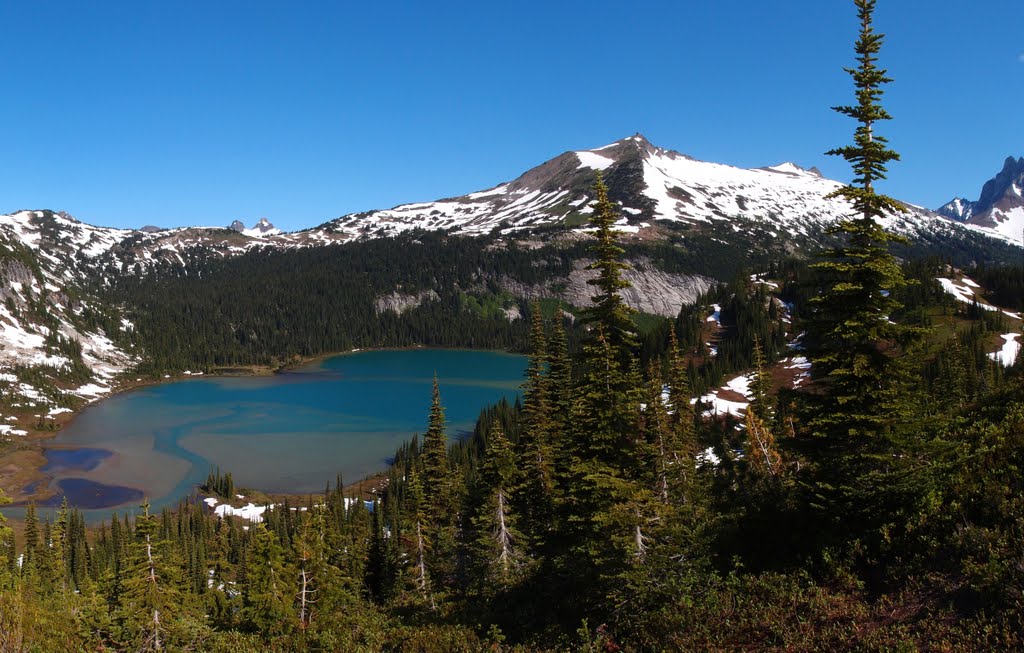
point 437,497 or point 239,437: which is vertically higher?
point 437,497

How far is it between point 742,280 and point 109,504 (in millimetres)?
145194

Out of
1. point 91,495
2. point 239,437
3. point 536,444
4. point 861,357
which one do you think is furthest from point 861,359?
point 239,437

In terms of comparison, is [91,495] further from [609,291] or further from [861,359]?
[861,359]

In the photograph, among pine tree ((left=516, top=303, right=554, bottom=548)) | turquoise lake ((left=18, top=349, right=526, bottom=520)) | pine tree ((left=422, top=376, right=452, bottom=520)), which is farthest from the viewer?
turquoise lake ((left=18, top=349, right=526, bottom=520))

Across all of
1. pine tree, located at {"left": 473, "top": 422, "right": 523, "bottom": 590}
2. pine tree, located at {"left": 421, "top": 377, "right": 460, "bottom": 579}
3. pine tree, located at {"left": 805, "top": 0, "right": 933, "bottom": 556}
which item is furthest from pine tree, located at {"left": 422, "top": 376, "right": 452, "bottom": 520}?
pine tree, located at {"left": 805, "top": 0, "right": 933, "bottom": 556}

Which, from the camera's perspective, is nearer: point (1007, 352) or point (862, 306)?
point (862, 306)

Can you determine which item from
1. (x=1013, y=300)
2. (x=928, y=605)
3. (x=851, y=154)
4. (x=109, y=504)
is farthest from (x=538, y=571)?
(x=1013, y=300)

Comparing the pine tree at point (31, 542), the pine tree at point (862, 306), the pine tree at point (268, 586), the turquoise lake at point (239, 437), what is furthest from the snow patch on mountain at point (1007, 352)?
the pine tree at point (31, 542)

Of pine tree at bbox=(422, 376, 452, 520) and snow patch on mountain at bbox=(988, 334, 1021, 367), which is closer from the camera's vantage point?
pine tree at bbox=(422, 376, 452, 520)

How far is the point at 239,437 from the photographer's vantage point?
5037 inches

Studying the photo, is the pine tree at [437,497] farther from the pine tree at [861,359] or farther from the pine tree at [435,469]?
the pine tree at [861,359]

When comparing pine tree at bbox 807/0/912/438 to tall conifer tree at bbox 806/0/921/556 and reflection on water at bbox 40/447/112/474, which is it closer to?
tall conifer tree at bbox 806/0/921/556

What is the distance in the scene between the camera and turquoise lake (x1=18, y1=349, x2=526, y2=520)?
330 feet

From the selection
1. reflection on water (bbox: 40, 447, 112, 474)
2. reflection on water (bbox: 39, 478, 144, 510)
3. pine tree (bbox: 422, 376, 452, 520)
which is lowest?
reflection on water (bbox: 39, 478, 144, 510)
